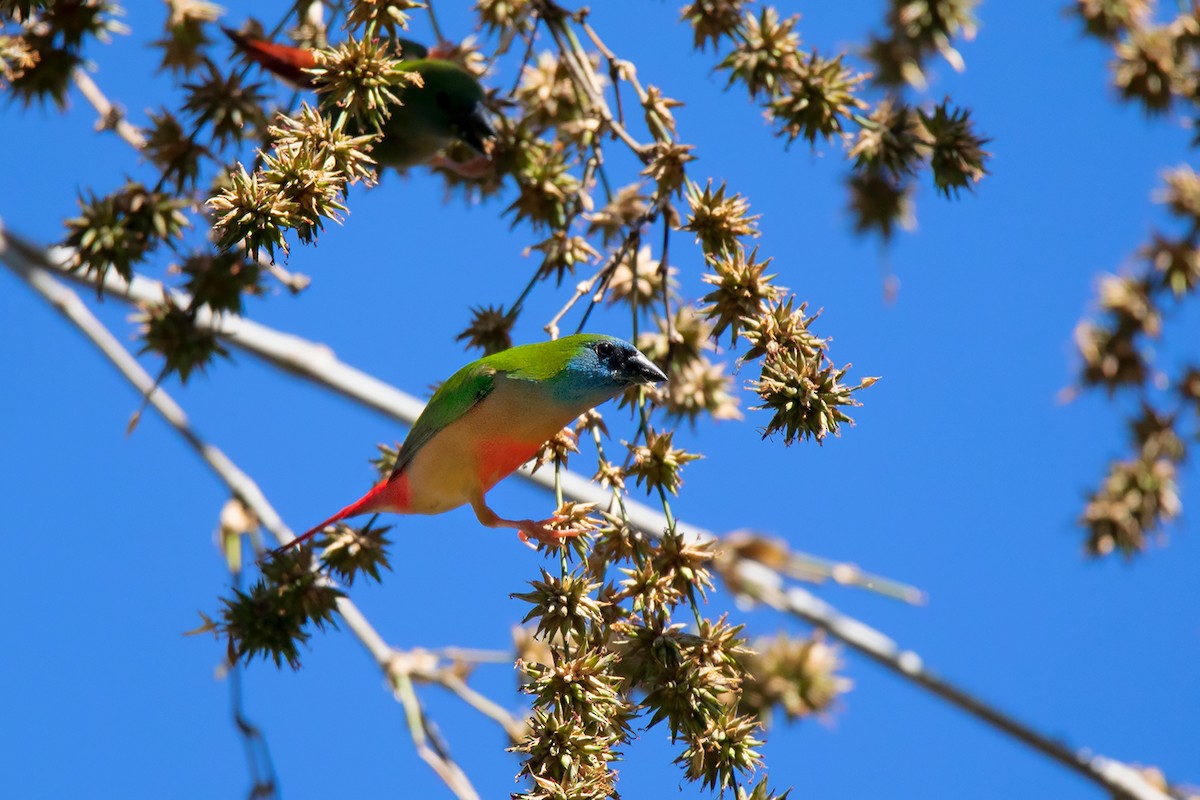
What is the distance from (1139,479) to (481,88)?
12.1 feet

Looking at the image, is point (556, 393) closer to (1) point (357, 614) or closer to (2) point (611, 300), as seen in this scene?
(2) point (611, 300)

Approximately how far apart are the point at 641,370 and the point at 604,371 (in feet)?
0.30

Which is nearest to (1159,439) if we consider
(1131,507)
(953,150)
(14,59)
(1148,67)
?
(1131,507)

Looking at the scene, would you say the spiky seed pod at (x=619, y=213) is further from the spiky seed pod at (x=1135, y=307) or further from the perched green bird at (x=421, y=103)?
the spiky seed pod at (x=1135, y=307)

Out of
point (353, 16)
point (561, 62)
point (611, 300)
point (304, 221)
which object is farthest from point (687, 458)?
point (561, 62)

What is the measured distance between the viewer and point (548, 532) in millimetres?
2588

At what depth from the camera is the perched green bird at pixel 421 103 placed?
302 cm

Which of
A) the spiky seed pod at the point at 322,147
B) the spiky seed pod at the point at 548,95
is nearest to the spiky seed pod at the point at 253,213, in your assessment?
the spiky seed pod at the point at 322,147

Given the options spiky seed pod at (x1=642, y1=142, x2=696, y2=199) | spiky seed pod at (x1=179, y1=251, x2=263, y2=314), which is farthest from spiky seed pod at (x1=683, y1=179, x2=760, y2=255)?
spiky seed pod at (x1=179, y1=251, x2=263, y2=314)

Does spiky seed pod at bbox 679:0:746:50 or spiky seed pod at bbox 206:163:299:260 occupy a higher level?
spiky seed pod at bbox 679:0:746:50

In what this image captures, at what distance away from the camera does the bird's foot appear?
2.58m

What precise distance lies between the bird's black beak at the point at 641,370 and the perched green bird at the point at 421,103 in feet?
2.88

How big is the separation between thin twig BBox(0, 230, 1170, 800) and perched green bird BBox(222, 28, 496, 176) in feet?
3.88

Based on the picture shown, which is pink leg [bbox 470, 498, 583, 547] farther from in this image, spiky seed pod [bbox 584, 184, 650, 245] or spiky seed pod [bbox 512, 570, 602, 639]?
spiky seed pod [bbox 584, 184, 650, 245]
